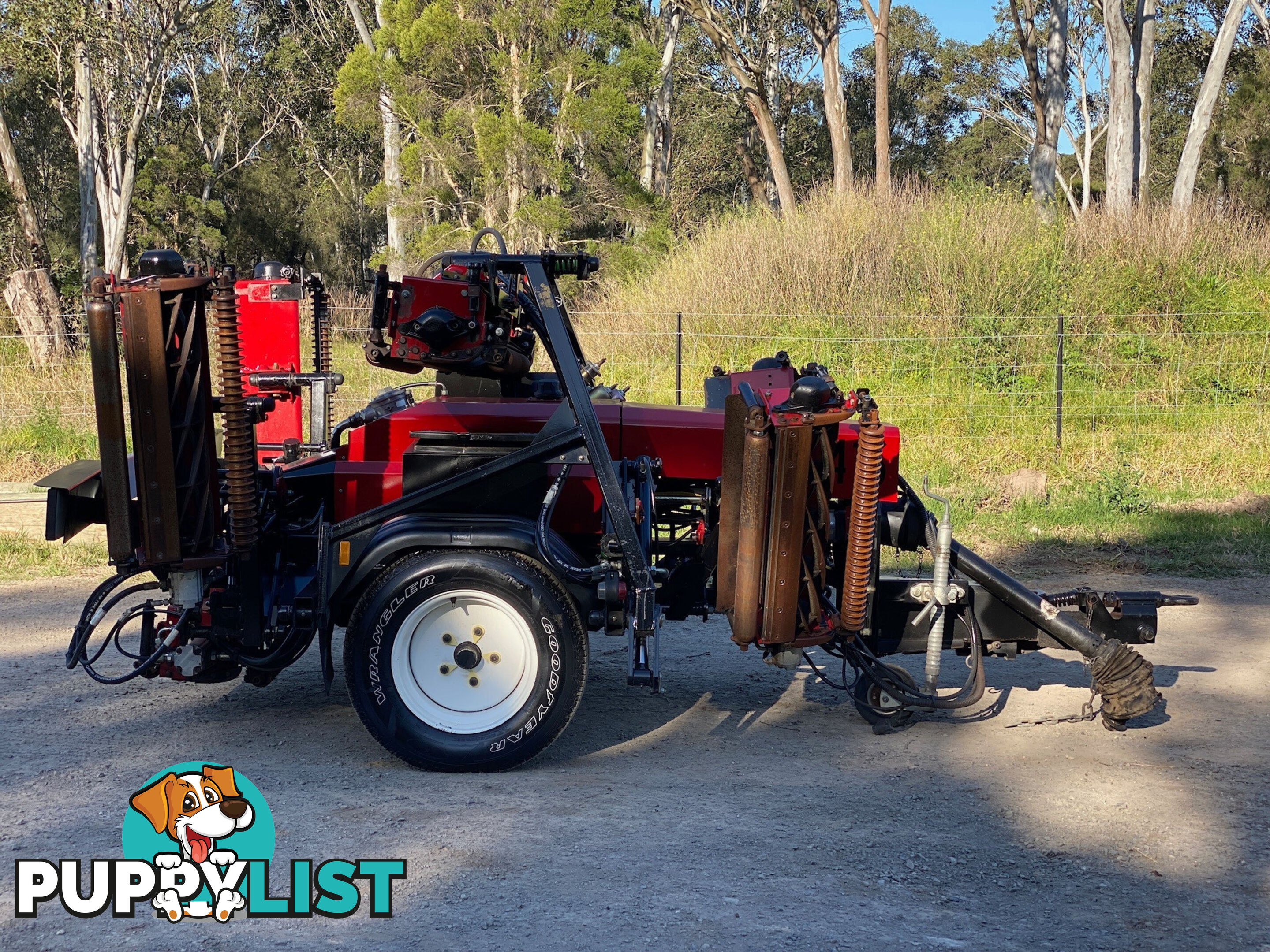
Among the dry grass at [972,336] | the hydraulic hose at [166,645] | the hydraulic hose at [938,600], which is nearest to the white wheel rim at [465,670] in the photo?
the hydraulic hose at [166,645]

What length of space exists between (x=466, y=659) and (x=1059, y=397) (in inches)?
406

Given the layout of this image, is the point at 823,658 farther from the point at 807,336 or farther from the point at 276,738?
the point at 807,336

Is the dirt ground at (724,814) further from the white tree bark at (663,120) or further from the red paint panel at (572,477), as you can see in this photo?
the white tree bark at (663,120)

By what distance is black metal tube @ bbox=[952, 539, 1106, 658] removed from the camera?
531 cm

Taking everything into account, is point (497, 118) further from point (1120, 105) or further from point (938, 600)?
point (938, 600)

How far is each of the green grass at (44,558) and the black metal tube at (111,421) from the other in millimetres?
4877

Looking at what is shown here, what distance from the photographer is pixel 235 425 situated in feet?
16.4

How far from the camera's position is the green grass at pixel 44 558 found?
366 inches

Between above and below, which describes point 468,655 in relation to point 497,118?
below

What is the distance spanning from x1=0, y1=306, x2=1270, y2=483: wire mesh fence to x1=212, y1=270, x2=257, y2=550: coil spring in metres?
8.95

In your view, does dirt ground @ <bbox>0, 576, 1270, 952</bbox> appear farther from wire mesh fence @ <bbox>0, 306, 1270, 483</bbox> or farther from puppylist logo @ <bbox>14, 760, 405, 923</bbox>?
wire mesh fence @ <bbox>0, 306, 1270, 483</bbox>

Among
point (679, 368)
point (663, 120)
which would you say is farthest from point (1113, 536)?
point (663, 120)

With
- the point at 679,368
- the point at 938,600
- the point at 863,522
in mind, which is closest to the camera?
the point at 863,522

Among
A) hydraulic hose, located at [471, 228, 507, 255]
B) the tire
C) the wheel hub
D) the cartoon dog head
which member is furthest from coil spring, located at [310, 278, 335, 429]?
the tire
